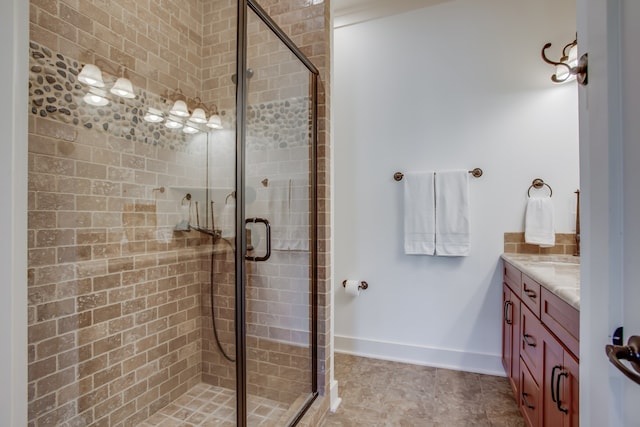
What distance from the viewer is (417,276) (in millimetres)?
2490

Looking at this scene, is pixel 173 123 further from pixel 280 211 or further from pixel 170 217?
pixel 280 211

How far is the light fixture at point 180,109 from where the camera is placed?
1.99 m

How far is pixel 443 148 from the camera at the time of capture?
2428 mm

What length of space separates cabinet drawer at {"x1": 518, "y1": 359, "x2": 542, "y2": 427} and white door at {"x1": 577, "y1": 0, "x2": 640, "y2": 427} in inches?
32.6

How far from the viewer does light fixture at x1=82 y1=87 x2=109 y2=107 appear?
157 centimetres

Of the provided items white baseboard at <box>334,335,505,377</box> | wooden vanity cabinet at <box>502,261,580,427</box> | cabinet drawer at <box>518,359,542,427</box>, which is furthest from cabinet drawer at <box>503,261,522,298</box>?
white baseboard at <box>334,335,505,377</box>

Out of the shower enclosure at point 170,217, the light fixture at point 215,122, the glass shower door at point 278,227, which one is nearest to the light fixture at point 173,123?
the shower enclosure at point 170,217

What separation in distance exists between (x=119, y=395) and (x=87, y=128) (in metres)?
1.45

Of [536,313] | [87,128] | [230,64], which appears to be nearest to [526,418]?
[536,313]

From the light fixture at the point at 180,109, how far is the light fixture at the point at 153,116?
80mm

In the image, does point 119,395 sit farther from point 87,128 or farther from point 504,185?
point 504,185

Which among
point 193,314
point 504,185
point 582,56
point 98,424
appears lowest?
point 98,424

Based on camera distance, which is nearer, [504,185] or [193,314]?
[193,314]

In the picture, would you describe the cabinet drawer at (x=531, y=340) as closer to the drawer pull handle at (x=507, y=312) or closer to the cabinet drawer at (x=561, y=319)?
the cabinet drawer at (x=561, y=319)
